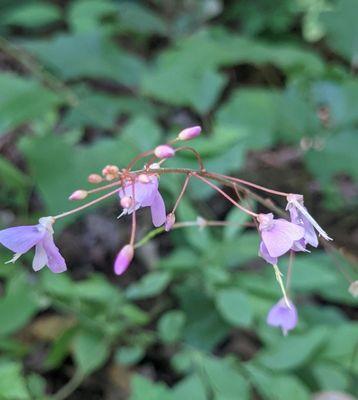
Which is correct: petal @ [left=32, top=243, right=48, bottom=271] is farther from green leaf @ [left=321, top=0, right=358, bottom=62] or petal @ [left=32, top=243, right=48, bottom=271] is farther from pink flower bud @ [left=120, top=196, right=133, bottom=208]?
green leaf @ [left=321, top=0, right=358, bottom=62]

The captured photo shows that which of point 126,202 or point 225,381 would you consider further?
point 225,381

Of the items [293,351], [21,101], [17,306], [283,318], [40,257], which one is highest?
[40,257]

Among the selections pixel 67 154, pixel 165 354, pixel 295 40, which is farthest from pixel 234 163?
pixel 295 40

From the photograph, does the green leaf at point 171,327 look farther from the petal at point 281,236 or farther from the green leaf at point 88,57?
the green leaf at point 88,57

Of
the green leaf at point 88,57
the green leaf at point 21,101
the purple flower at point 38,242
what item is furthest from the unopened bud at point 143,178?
the green leaf at point 88,57

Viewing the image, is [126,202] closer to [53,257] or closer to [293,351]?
[53,257]

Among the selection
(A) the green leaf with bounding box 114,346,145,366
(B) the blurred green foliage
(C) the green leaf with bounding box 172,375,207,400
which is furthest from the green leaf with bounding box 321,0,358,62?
(C) the green leaf with bounding box 172,375,207,400

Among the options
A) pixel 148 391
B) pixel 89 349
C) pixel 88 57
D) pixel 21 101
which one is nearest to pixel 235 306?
pixel 148 391

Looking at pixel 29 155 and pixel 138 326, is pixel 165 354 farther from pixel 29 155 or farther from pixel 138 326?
pixel 29 155
